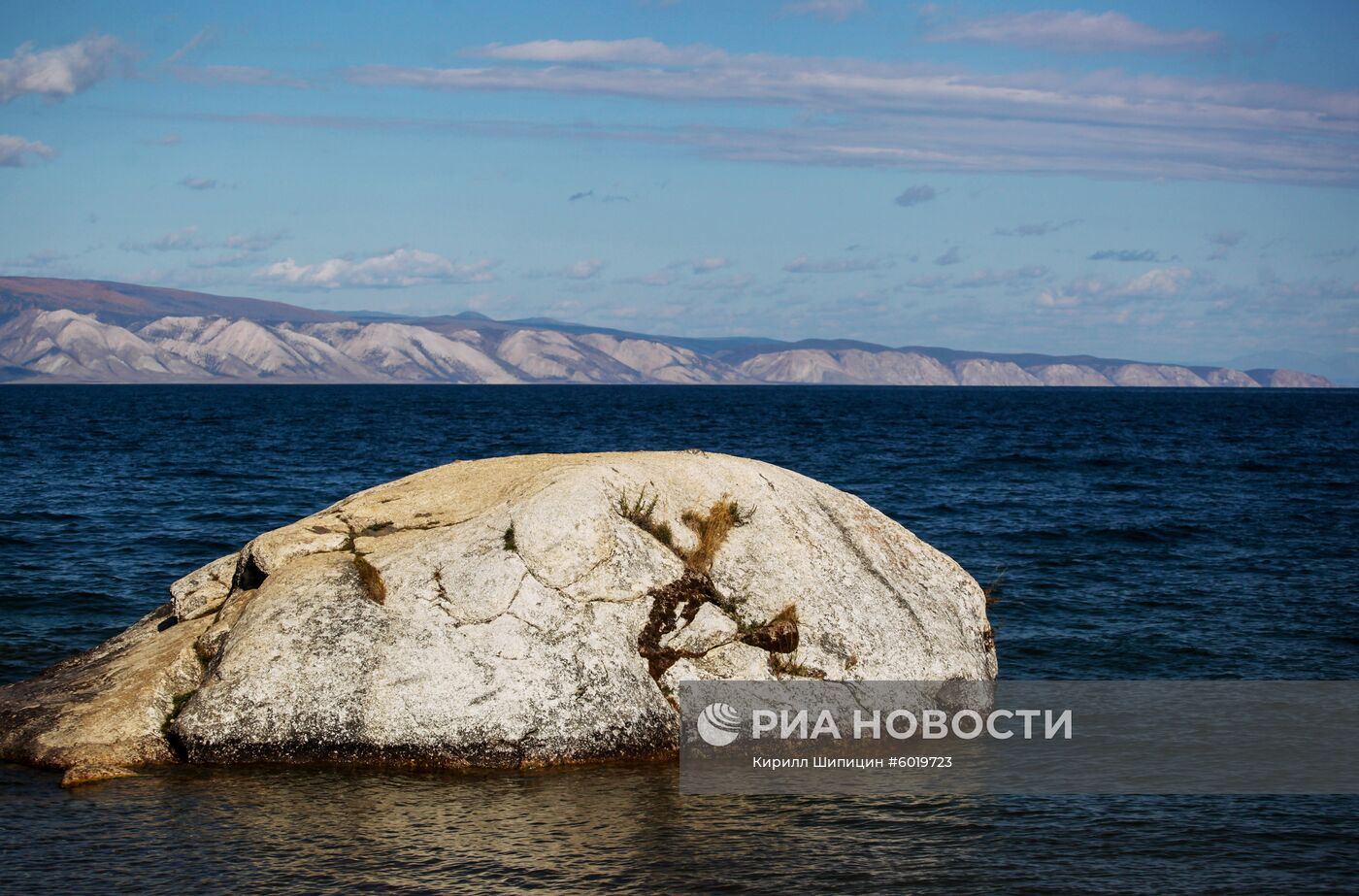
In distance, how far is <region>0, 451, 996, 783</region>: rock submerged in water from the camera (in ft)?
43.2

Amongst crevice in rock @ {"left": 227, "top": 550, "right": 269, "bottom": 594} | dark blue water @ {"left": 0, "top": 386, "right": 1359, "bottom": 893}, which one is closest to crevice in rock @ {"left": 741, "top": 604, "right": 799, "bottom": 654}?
dark blue water @ {"left": 0, "top": 386, "right": 1359, "bottom": 893}

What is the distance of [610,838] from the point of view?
1121 cm

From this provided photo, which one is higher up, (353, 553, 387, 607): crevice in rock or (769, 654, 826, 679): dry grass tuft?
(353, 553, 387, 607): crevice in rock

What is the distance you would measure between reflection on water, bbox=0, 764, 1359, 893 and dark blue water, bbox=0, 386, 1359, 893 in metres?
0.03

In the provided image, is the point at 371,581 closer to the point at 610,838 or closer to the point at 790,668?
the point at 610,838

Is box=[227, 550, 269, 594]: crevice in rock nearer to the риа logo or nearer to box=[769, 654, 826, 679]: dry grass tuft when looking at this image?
the риа logo

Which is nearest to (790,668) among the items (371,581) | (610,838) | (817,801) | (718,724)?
(718,724)

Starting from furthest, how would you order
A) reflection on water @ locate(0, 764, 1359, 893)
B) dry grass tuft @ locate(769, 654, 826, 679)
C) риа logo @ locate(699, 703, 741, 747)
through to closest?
dry grass tuft @ locate(769, 654, 826, 679), риа logo @ locate(699, 703, 741, 747), reflection on water @ locate(0, 764, 1359, 893)

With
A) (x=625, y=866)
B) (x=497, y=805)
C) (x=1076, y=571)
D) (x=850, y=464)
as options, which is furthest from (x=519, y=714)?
(x=850, y=464)

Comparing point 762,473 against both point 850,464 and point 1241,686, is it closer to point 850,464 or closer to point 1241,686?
point 1241,686

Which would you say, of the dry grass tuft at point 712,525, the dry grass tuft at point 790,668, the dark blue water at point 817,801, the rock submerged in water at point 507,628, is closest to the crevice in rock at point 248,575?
the rock submerged in water at point 507,628

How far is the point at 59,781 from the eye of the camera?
12.7 m

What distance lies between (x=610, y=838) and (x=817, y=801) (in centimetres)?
232

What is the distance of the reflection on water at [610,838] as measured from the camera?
406 inches
